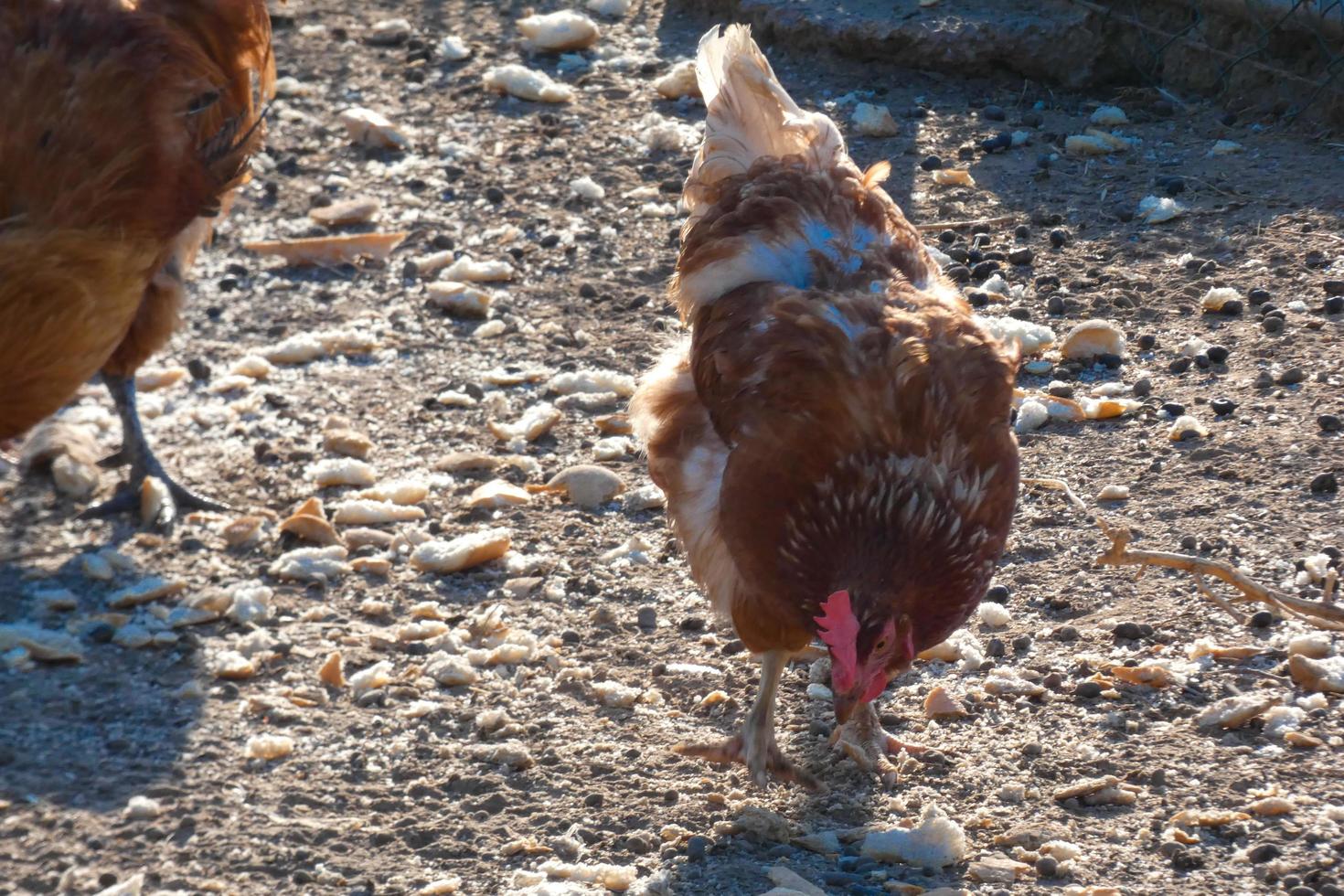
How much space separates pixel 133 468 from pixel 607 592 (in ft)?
5.76

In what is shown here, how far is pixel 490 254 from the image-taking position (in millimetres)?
6039

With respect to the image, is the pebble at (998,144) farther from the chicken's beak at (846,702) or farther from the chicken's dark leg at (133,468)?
the chicken's beak at (846,702)

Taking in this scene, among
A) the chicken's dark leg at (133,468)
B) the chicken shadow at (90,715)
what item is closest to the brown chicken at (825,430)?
the chicken shadow at (90,715)

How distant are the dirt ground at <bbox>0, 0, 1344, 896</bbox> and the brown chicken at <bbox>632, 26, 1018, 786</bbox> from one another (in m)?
0.38

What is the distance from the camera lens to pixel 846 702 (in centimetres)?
322

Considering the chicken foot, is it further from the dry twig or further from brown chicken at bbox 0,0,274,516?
brown chicken at bbox 0,0,274,516

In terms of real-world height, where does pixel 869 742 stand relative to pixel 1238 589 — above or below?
below

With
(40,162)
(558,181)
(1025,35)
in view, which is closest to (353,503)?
(40,162)

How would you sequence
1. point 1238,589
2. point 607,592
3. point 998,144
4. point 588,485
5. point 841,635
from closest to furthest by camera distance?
point 841,635
point 1238,589
point 607,592
point 588,485
point 998,144

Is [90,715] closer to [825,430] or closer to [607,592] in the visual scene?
[607,592]

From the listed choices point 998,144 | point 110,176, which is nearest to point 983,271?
point 998,144

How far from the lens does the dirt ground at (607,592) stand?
11.1 ft

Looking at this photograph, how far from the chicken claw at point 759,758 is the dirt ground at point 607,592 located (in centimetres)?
5

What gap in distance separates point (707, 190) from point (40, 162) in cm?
190
